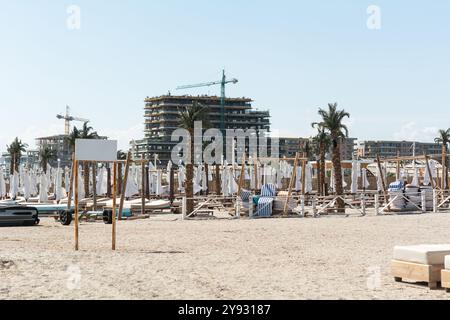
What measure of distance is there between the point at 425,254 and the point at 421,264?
160 millimetres

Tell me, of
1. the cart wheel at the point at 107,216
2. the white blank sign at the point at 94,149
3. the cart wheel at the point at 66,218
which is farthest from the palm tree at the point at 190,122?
the white blank sign at the point at 94,149

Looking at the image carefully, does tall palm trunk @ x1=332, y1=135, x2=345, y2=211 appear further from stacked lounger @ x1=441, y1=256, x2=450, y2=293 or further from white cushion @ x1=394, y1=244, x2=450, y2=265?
stacked lounger @ x1=441, y1=256, x2=450, y2=293

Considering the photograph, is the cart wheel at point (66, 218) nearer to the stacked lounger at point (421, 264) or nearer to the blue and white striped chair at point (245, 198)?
the blue and white striped chair at point (245, 198)

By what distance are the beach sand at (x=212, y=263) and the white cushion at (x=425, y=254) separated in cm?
41

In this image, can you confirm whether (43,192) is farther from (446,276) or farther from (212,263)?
(446,276)

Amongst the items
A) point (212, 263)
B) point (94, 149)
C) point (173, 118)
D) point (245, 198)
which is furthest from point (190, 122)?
point (173, 118)

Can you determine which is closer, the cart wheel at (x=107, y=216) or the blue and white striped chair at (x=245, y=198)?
the cart wheel at (x=107, y=216)

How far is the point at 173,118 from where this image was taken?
148 m

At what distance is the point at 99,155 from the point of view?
45.0ft

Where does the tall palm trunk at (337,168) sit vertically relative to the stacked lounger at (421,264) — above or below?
above

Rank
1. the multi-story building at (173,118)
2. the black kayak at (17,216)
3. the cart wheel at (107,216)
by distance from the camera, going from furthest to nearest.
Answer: the multi-story building at (173,118), the cart wheel at (107,216), the black kayak at (17,216)

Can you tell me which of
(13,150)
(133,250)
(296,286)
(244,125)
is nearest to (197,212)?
(133,250)

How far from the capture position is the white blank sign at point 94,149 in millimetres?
13664
